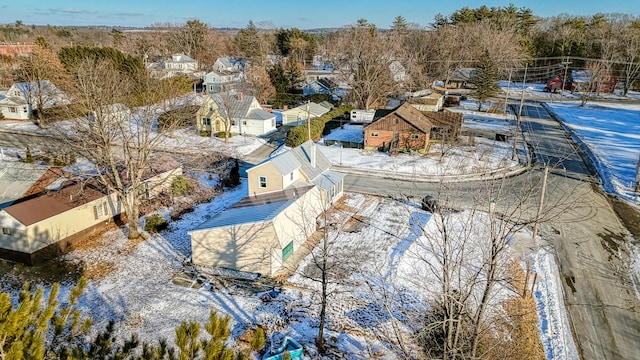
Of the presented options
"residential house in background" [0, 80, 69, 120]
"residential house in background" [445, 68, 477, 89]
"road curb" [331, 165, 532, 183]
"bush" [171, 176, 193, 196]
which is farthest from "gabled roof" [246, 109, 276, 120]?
"residential house in background" [445, 68, 477, 89]

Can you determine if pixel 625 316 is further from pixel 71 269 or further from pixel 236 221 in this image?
pixel 71 269

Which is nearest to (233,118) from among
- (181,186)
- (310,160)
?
(181,186)

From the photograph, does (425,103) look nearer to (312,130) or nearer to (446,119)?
(446,119)

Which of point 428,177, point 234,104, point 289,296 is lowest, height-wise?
point 289,296

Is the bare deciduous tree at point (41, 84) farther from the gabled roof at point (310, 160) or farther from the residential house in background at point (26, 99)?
the gabled roof at point (310, 160)

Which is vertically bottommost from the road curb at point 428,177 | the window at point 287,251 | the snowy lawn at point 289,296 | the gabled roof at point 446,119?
the snowy lawn at point 289,296

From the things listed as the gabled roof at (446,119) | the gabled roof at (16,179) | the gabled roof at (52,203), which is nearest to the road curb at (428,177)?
the gabled roof at (446,119)

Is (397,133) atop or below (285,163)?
below
